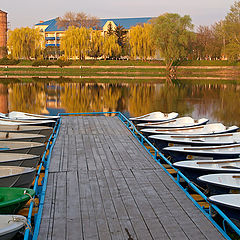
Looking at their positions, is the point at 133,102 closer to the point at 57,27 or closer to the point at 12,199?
the point at 12,199

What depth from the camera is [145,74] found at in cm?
4900

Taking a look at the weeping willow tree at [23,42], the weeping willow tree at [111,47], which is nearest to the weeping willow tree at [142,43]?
the weeping willow tree at [111,47]

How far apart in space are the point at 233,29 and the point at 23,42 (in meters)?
30.5

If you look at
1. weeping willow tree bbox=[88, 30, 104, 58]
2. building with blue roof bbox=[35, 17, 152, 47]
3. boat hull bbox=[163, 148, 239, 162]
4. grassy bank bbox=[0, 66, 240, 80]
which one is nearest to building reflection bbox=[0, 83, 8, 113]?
boat hull bbox=[163, 148, 239, 162]

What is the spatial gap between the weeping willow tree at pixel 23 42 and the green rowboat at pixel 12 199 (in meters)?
49.6

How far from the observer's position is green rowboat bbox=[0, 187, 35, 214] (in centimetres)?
480

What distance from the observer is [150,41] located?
49.3 m

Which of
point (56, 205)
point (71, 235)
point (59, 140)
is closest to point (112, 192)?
point (56, 205)

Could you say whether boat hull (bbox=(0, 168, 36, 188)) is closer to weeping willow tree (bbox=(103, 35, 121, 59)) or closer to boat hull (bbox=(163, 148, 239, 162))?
boat hull (bbox=(163, 148, 239, 162))

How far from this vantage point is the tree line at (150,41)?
44938 mm

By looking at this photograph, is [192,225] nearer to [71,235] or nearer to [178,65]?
[71,235]

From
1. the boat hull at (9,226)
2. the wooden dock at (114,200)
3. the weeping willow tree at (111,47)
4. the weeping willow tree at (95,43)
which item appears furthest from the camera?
the weeping willow tree at (111,47)

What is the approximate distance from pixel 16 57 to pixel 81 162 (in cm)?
4823

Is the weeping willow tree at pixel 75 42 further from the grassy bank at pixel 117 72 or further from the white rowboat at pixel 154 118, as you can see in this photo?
the white rowboat at pixel 154 118
